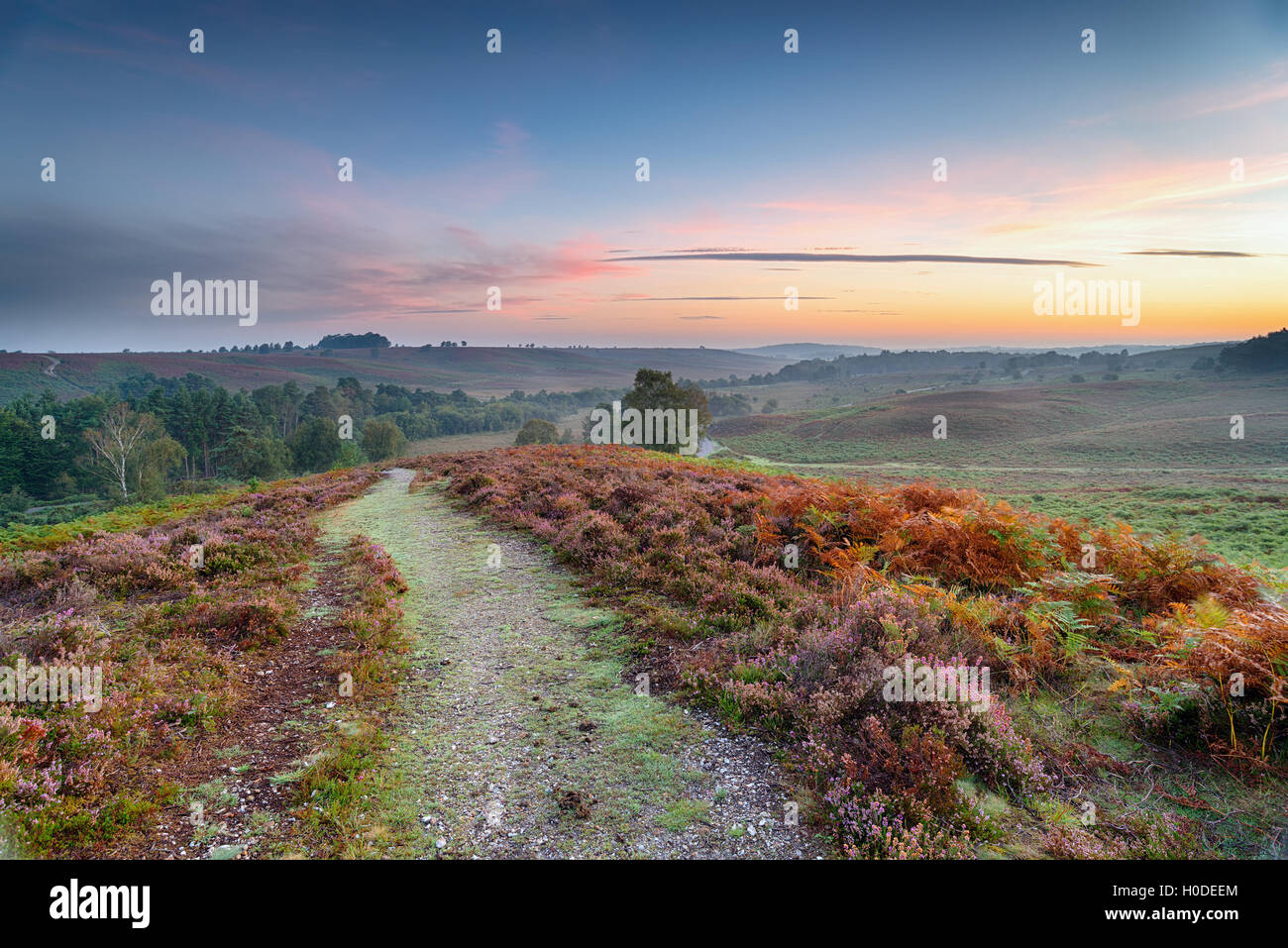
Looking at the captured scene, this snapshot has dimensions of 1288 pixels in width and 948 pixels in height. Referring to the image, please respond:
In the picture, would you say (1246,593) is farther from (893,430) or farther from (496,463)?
(893,430)

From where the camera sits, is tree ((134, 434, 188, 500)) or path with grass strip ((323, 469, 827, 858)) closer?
path with grass strip ((323, 469, 827, 858))

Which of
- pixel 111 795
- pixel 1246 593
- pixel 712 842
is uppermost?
pixel 1246 593

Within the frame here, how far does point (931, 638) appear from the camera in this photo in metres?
6.34

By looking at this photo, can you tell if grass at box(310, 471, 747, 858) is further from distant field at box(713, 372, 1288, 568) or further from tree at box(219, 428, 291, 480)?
tree at box(219, 428, 291, 480)

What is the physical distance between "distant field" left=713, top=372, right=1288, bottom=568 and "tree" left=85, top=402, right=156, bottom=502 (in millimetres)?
81578

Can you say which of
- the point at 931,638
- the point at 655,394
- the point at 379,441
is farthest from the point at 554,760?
the point at 379,441

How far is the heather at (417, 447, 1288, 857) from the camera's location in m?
4.51

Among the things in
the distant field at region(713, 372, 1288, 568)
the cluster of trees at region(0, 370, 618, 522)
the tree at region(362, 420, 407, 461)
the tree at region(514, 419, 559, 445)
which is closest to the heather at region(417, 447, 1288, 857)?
the distant field at region(713, 372, 1288, 568)

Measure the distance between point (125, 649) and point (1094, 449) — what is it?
120m

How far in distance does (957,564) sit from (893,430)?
4918 inches

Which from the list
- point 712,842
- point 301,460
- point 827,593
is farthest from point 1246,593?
point 301,460

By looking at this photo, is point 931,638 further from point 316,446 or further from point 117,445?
point 316,446
